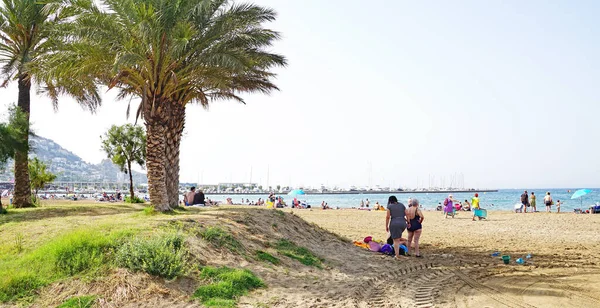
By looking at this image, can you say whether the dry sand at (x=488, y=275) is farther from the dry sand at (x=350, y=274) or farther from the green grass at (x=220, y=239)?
the green grass at (x=220, y=239)

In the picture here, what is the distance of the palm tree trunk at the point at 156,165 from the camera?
11469mm

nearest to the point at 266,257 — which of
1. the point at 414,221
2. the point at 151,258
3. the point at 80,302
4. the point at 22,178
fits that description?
the point at 151,258

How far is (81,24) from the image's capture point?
11.2 meters

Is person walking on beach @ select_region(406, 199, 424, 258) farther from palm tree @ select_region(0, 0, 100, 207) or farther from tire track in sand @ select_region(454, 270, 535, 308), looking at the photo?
palm tree @ select_region(0, 0, 100, 207)

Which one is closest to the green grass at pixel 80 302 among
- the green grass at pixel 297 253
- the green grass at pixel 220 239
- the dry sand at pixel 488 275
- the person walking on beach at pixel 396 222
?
the green grass at pixel 220 239

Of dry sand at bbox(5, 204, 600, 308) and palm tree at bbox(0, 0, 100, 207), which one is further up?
palm tree at bbox(0, 0, 100, 207)

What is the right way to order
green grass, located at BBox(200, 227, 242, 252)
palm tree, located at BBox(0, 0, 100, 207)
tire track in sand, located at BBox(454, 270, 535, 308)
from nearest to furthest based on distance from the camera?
tire track in sand, located at BBox(454, 270, 535, 308), green grass, located at BBox(200, 227, 242, 252), palm tree, located at BBox(0, 0, 100, 207)

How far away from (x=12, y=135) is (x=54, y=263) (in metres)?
8.58

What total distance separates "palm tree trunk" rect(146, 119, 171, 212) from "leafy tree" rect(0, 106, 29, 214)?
4.62 metres

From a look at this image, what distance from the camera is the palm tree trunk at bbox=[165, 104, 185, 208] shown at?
12.8 meters

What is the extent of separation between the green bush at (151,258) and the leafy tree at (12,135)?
8445 mm

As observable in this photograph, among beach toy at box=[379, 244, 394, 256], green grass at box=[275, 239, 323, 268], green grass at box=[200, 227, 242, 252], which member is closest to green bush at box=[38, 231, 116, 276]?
green grass at box=[200, 227, 242, 252]

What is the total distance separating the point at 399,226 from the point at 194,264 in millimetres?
5636

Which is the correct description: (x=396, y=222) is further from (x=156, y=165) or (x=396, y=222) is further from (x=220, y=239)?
(x=156, y=165)
